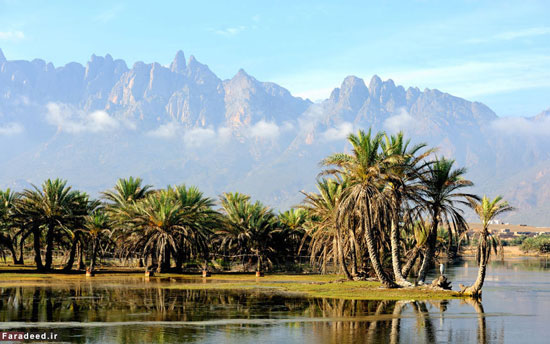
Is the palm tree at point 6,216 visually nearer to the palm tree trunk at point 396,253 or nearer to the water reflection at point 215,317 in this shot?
the water reflection at point 215,317

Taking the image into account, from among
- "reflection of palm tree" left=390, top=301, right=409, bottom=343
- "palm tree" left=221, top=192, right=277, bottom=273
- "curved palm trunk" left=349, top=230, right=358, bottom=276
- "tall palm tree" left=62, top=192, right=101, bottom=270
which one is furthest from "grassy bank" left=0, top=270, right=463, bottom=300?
"palm tree" left=221, top=192, right=277, bottom=273

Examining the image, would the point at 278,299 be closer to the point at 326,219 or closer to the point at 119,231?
the point at 326,219

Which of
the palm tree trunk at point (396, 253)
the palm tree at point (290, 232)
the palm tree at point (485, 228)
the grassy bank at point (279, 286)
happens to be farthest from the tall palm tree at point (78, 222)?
the palm tree at point (485, 228)

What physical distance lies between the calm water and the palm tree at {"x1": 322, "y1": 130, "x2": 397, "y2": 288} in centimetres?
735

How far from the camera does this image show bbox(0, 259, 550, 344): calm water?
23688 mm

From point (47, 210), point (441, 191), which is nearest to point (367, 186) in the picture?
point (441, 191)

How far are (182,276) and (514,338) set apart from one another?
41.8 m

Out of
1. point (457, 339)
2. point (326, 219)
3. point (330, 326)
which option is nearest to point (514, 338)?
point (457, 339)

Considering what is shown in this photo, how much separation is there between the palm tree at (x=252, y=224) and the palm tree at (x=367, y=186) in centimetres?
2716

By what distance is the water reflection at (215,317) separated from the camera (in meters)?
23.7

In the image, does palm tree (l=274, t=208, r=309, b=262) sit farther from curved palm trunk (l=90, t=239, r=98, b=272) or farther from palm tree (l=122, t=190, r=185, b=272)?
curved palm trunk (l=90, t=239, r=98, b=272)

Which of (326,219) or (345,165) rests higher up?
(345,165)

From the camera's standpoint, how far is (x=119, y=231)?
223 feet

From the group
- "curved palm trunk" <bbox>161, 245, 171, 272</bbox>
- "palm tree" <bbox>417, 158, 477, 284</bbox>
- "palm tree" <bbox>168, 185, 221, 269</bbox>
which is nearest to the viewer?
"palm tree" <bbox>417, 158, 477, 284</bbox>
